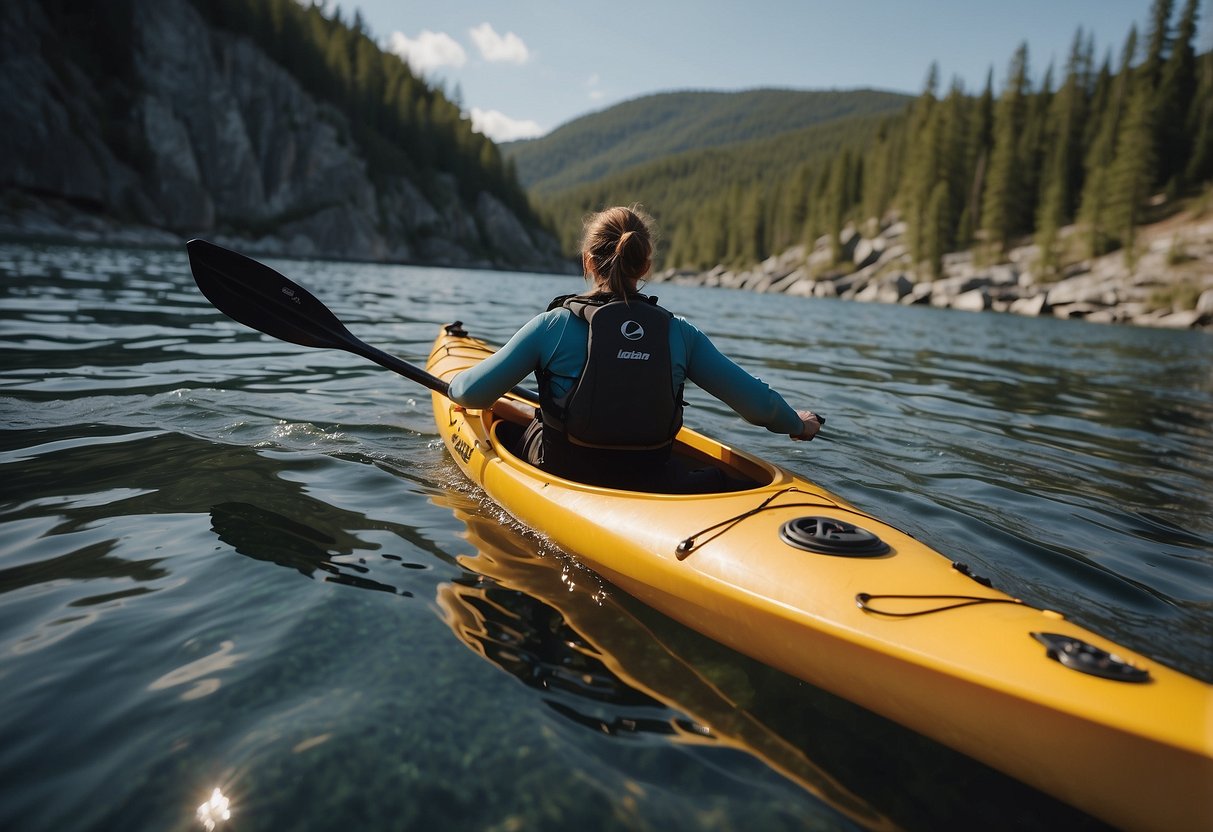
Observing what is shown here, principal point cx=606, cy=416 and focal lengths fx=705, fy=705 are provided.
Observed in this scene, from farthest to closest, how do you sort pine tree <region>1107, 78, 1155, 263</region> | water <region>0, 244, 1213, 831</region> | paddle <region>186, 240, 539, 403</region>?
pine tree <region>1107, 78, 1155, 263</region>, paddle <region>186, 240, 539, 403</region>, water <region>0, 244, 1213, 831</region>

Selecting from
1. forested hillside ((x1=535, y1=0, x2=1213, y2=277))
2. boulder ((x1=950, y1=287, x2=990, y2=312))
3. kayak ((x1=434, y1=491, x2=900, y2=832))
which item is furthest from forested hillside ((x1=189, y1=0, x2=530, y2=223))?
kayak ((x1=434, y1=491, x2=900, y2=832))

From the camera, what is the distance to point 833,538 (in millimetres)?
2672

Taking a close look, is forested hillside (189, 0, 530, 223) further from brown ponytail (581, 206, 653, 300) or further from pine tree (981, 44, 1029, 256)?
brown ponytail (581, 206, 653, 300)

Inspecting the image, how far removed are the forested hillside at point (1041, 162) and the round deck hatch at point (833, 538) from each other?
1360 inches

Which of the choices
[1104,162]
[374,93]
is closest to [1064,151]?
[1104,162]

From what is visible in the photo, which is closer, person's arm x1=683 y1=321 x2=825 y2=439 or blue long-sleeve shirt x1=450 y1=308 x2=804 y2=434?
blue long-sleeve shirt x1=450 y1=308 x2=804 y2=434

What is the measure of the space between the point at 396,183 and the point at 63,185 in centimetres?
3092

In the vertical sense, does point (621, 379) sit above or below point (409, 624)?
above

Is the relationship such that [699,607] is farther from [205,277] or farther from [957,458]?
[205,277]

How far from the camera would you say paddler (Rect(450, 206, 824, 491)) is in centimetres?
326

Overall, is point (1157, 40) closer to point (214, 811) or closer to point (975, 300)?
point (975, 300)

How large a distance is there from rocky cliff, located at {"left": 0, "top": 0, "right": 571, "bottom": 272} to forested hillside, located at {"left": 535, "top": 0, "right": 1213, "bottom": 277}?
26999 millimetres

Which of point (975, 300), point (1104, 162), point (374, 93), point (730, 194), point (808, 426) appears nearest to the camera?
point (808, 426)

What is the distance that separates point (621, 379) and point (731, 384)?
0.58 meters
